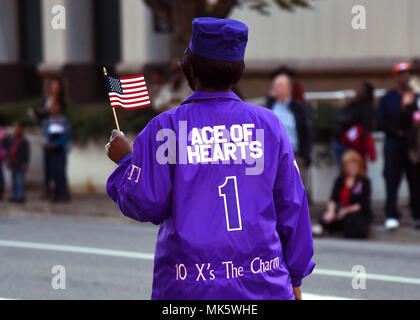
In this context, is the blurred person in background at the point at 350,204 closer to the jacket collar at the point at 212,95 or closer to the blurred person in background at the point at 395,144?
the blurred person in background at the point at 395,144

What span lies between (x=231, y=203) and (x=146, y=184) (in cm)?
32

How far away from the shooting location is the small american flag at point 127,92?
3.50 metres

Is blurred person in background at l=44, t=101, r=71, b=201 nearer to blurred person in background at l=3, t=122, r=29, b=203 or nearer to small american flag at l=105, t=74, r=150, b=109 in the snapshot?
blurred person in background at l=3, t=122, r=29, b=203

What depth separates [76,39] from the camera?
840 inches

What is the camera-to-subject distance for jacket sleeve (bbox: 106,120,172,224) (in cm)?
308

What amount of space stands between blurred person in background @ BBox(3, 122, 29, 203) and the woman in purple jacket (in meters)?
10.7

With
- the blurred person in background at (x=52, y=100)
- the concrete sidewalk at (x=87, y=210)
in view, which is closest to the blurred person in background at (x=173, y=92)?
the blurred person in background at (x=52, y=100)

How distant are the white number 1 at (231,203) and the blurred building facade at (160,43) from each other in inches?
473

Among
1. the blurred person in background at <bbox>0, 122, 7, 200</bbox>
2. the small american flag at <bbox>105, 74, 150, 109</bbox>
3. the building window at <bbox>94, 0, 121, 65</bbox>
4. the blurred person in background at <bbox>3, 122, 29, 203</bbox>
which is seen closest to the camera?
the small american flag at <bbox>105, 74, 150, 109</bbox>

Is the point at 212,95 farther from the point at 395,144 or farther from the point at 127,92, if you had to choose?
the point at 395,144

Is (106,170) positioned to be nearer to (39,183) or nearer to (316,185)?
(39,183)

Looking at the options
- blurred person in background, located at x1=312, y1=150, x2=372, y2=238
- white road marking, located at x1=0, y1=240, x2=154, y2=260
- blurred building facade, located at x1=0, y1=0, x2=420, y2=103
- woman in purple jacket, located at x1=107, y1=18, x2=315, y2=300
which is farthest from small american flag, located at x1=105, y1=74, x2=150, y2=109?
blurred building facade, located at x1=0, y1=0, x2=420, y2=103

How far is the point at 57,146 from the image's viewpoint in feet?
44.0
